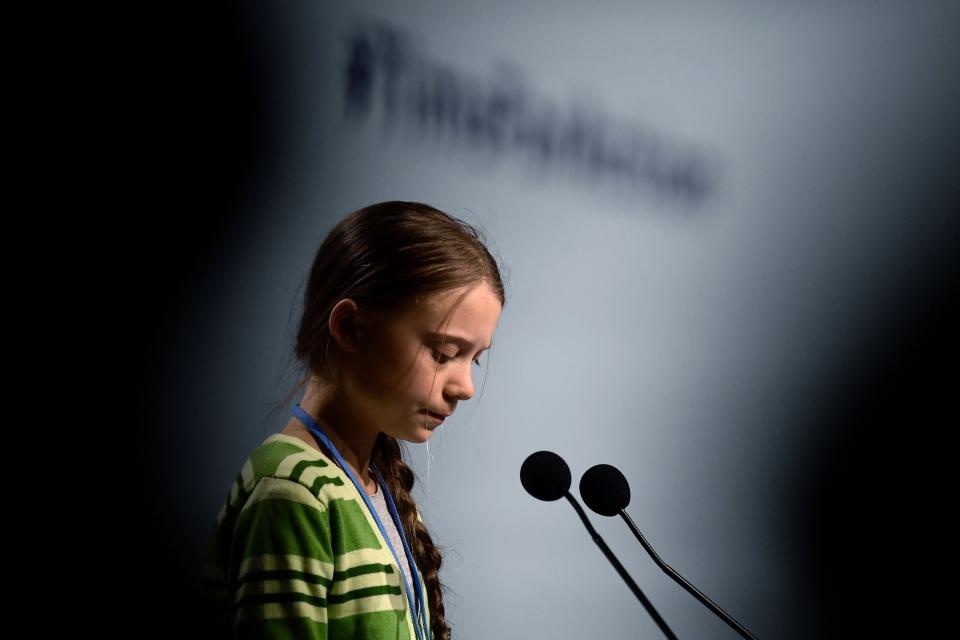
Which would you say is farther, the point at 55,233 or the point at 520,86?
the point at 520,86

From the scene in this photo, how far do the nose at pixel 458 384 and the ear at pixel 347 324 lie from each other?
96 millimetres

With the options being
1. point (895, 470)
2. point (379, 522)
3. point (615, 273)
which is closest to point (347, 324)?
point (379, 522)

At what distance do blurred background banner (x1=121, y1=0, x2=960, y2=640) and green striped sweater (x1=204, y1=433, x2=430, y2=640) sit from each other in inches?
9.2

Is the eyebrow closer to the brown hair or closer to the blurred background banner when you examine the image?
the brown hair

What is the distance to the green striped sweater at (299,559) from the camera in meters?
0.68

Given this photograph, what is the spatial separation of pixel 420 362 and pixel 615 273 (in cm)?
53

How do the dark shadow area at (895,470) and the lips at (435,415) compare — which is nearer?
the lips at (435,415)

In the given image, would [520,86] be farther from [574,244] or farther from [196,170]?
[196,170]

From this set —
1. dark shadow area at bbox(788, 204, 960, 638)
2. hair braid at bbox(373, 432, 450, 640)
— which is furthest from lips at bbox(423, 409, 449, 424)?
dark shadow area at bbox(788, 204, 960, 638)

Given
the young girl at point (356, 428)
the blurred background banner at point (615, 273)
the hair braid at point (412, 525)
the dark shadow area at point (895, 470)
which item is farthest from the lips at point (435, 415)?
the dark shadow area at point (895, 470)

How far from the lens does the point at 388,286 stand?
2.56 feet

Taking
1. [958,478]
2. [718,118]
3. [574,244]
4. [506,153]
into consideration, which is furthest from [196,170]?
[958,478]

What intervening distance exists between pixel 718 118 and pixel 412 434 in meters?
0.77

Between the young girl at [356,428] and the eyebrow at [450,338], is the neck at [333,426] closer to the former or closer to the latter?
the young girl at [356,428]
